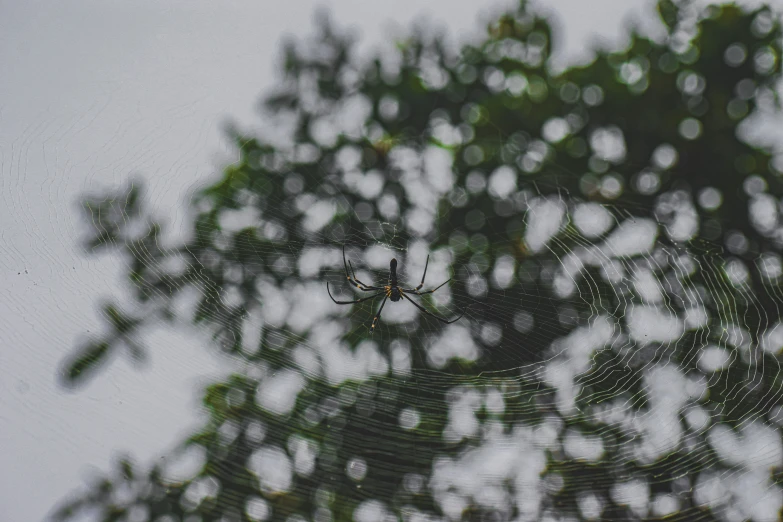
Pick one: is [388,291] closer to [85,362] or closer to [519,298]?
[519,298]

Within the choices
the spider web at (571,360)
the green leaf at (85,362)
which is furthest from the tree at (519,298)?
the green leaf at (85,362)

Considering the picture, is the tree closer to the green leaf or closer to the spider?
the spider

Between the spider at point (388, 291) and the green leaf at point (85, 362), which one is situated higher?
the spider at point (388, 291)

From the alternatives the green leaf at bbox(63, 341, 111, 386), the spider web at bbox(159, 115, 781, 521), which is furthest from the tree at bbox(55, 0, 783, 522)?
the green leaf at bbox(63, 341, 111, 386)

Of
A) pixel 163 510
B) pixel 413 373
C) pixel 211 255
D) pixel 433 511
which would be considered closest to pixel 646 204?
pixel 413 373

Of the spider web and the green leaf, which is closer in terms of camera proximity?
the green leaf

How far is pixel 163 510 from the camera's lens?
677cm

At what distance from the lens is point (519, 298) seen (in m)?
6.68

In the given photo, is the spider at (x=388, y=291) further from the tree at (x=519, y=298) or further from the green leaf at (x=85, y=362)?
the green leaf at (x=85, y=362)

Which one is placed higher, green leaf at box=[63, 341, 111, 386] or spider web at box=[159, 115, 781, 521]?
spider web at box=[159, 115, 781, 521]

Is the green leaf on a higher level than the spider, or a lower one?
lower

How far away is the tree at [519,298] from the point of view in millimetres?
6625

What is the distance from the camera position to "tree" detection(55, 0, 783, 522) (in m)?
6.62

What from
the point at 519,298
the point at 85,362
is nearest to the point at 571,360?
the point at 519,298
